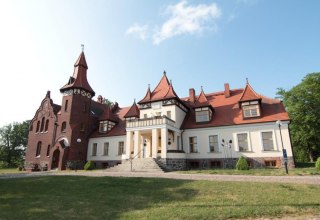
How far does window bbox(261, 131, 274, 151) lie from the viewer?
74.8 feet

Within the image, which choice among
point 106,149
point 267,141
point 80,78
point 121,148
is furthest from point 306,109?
point 80,78

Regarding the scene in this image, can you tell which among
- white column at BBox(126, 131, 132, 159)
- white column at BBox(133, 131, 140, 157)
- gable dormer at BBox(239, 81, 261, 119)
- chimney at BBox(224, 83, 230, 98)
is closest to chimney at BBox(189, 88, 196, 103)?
chimney at BBox(224, 83, 230, 98)

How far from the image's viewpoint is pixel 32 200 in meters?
9.66

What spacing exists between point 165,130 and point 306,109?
24427 mm

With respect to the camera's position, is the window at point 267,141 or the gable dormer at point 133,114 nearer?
the window at point 267,141

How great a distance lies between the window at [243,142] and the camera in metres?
24.0

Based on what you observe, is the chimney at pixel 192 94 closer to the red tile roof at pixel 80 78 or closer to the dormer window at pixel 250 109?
the dormer window at pixel 250 109

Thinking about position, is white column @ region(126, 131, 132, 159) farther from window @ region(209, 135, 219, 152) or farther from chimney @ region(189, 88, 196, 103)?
chimney @ region(189, 88, 196, 103)

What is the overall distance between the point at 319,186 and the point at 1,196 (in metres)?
15.4

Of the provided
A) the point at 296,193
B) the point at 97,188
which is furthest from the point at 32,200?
the point at 296,193

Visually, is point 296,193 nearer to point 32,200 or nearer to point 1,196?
point 32,200

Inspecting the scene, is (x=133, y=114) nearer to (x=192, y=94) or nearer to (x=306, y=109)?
(x=192, y=94)

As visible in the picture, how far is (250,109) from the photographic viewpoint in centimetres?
2506

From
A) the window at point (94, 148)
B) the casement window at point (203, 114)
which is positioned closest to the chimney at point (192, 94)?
the casement window at point (203, 114)
